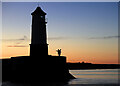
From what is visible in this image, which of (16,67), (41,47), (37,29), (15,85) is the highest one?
(37,29)

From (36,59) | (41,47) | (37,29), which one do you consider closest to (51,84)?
(36,59)

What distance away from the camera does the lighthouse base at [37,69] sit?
19.0m

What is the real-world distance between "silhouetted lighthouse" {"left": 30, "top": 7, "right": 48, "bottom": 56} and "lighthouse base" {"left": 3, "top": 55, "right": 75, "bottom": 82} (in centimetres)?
102

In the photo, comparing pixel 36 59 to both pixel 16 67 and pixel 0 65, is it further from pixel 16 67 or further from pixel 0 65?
pixel 0 65

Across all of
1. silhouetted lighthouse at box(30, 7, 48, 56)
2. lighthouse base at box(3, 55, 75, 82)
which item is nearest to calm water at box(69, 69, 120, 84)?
lighthouse base at box(3, 55, 75, 82)

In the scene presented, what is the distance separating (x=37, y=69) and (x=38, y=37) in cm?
298

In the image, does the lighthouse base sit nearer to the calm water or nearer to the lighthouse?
the lighthouse

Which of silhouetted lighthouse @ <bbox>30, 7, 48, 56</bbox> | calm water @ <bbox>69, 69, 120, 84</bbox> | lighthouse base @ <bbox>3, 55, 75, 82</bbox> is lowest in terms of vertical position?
calm water @ <bbox>69, 69, 120, 84</bbox>

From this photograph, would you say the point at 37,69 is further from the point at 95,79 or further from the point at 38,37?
the point at 95,79

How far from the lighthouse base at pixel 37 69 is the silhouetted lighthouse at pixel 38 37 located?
102 cm

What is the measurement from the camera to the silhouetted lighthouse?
66.6ft

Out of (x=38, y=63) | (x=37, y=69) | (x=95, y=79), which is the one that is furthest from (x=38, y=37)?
(x=95, y=79)

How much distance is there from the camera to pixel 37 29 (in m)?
20.4

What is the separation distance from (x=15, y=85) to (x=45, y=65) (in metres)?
3.28
